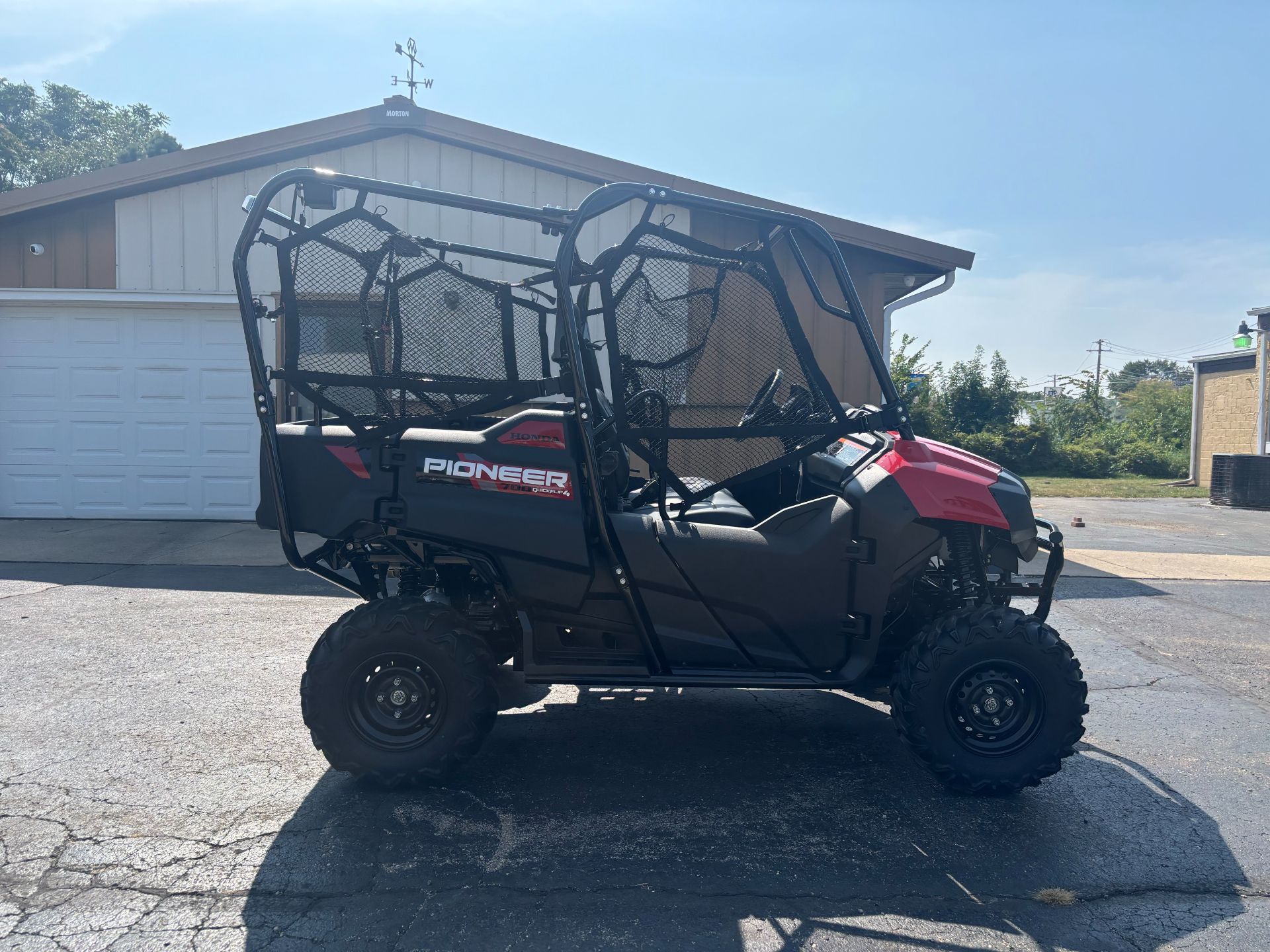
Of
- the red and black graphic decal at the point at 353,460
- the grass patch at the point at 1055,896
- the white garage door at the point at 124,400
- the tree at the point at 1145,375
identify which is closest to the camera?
the grass patch at the point at 1055,896

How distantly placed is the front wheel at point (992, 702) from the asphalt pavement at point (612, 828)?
6.7 inches

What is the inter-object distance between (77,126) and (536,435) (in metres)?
66.8

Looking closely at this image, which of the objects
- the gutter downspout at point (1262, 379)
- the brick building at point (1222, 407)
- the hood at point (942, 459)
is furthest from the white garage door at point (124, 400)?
the brick building at point (1222, 407)

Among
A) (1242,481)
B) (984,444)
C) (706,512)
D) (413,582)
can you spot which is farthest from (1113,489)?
(413,582)

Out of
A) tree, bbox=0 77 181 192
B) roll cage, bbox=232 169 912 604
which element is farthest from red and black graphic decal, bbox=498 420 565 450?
tree, bbox=0 77 181 192

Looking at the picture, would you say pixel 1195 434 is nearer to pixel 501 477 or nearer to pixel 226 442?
pixel 226 442

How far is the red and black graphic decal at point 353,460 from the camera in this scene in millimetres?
3775

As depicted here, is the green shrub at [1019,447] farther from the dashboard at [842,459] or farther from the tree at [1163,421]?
the dashboard at [842,459]

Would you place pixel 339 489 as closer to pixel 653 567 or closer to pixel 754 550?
pixel 653 567

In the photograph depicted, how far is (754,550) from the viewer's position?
3.81 m

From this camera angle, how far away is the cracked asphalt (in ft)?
9.31

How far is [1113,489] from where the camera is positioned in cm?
2228

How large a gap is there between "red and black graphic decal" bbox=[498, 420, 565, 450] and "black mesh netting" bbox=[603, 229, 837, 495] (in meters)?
0.29

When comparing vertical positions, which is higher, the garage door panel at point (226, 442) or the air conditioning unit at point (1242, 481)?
the garage door panel at point (226, 442)
